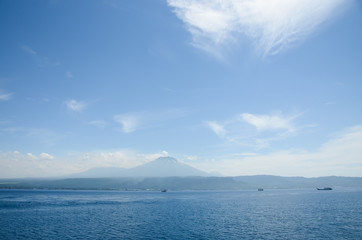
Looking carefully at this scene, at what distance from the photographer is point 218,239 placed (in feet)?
156

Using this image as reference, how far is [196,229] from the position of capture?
57906mm

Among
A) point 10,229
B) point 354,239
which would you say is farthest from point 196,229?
point 10,229

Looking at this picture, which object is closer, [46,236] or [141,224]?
[46,236]

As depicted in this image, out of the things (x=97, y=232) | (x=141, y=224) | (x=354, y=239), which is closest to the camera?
(x=354, y=239)

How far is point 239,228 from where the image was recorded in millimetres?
58688

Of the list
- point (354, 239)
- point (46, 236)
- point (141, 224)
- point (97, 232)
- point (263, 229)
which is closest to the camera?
point (354, 239)

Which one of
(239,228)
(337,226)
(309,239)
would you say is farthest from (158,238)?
(337,226)

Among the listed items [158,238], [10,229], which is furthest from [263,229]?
[10,229]

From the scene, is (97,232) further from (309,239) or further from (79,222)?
(309,239)

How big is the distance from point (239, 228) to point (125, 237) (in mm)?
28993

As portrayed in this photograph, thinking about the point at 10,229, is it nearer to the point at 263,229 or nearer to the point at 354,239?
the point at 263,229

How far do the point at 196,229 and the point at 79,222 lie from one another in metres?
35.6

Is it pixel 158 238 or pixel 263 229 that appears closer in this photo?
pixel 158 238

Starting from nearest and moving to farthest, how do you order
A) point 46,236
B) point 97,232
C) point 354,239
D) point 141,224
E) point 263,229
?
point 354,239, point 46,236, point 97,232, point 263,229, point 141,224
